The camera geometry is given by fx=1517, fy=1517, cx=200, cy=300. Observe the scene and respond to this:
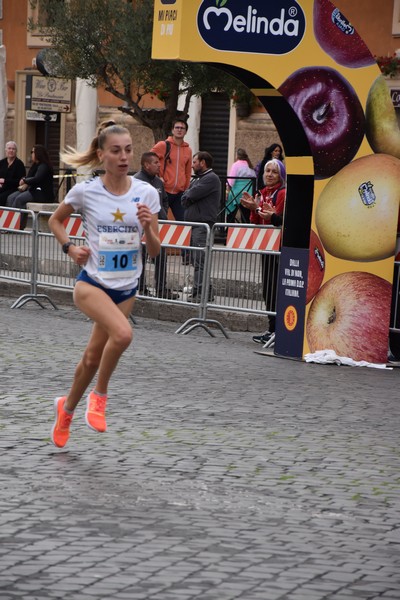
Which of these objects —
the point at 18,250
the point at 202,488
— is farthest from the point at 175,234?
the point at 202,488

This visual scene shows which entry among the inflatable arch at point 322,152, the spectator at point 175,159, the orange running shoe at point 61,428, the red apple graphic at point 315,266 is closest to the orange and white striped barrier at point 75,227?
the spectator at point 175,159

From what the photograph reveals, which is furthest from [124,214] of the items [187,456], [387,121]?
[387,121]

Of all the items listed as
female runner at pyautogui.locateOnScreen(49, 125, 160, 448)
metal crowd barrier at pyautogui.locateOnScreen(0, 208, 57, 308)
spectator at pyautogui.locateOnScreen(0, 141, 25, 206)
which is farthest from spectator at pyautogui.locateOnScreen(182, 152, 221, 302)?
female runner at pyautogui.locateOnScreen(49, 125, 160, 448)

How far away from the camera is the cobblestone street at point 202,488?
5668 mm

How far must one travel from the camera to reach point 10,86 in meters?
39.3

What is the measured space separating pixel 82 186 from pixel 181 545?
2930 mm

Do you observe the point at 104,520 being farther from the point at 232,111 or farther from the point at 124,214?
the point at 232,111

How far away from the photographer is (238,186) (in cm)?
2641

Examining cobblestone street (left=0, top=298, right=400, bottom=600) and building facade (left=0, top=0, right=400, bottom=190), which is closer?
A: cobblestone street (left=0, top=298, right=400, bottom=600)

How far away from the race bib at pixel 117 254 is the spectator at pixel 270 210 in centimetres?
710

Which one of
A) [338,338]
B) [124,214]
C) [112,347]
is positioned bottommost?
[338,338]

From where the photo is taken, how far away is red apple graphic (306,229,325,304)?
1387 cm

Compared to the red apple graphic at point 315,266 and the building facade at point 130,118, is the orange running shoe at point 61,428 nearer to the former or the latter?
the red apple graphic at point 315,266

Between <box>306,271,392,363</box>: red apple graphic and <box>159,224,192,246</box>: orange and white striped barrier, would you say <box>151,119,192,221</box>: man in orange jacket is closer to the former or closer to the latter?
<box>159,224,192,246</box>: orange and white striped barrier
